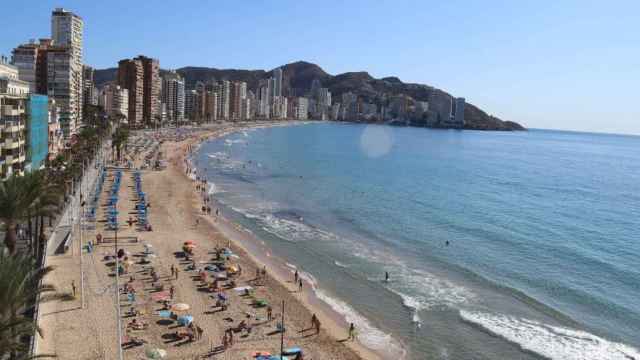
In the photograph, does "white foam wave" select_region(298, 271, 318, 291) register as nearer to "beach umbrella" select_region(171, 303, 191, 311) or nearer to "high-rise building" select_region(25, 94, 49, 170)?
"beach umbrella" select_region(171, 303, 191, 311)

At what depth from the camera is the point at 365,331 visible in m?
25.3

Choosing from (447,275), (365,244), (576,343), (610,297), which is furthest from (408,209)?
(576,343)

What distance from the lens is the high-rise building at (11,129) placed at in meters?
36.2

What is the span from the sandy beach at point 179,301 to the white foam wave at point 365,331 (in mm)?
540

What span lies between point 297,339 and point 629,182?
85.3 metres

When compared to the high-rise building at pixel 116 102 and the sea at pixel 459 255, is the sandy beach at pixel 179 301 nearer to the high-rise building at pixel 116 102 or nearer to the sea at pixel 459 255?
the sea at pixel 459 255

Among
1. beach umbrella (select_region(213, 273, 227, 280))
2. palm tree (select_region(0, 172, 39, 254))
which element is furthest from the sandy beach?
palm tree (select_region(0, 172, 39, 254))

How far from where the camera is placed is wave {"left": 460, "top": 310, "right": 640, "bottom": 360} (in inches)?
938

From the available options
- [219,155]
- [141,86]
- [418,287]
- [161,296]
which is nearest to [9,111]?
[161,296]

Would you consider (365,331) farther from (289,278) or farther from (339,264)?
(339,264)

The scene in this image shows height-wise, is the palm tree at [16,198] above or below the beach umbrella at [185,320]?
above

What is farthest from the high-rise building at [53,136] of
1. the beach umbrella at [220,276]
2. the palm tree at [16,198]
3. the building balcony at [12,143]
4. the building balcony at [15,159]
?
the palm tree at [16,198]

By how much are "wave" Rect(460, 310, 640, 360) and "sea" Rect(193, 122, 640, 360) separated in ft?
0.18

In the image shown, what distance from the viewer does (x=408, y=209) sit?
55.9 metres
